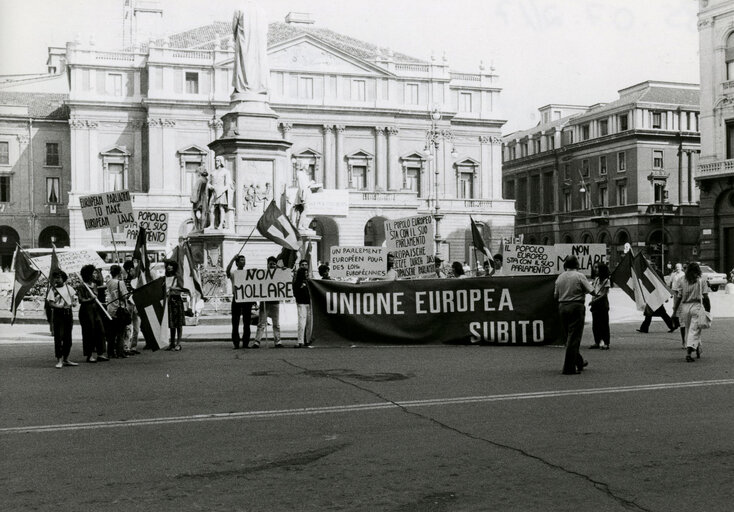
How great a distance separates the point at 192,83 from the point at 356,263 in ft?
173

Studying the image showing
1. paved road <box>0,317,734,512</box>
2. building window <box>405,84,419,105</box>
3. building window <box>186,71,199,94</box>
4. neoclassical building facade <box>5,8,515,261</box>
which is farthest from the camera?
building window <box>405,84,419,105</box>

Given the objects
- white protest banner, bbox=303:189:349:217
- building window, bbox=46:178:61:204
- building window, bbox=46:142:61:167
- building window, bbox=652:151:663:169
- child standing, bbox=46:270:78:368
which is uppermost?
building window, bbox=46:142:61:167

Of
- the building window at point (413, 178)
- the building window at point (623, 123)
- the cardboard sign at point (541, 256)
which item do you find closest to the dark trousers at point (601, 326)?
the cardboard sign at point (541, 256)

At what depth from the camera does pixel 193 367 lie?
44.8ft

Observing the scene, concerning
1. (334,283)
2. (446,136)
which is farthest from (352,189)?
(334,283)

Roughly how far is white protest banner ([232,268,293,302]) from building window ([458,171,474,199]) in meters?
61.3

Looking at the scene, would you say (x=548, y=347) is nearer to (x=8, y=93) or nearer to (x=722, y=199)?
(x=722, y=199)

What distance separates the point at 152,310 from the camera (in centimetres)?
1495

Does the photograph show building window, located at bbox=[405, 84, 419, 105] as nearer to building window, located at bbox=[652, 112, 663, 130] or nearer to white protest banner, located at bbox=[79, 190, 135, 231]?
building window, located at bbox=[652, 112, 663, 130]

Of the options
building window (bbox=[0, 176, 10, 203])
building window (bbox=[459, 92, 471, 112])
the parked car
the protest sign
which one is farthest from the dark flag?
building window (bbox=[459, 92, 471, 112])

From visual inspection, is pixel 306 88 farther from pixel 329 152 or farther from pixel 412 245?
pixel 412 245

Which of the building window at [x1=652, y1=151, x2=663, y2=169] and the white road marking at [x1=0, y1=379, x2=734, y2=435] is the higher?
the building window at [x1=652, y1=151, x2=663, y2=169]

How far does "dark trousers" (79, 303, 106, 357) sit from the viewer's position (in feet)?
47.6

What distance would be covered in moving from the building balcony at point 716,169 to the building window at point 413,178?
27.4 metres
